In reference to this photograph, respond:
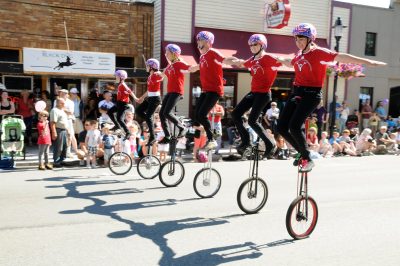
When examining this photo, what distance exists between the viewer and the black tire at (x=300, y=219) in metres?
5.31

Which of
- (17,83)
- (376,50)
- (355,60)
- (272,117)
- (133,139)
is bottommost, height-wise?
(133,139)

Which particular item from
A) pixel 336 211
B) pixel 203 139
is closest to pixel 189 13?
pixel 203 139

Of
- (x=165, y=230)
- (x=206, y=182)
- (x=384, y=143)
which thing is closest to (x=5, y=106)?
(x=206, y=182)

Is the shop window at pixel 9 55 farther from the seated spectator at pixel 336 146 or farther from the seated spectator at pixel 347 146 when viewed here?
the seated spectator at pixel 347 146

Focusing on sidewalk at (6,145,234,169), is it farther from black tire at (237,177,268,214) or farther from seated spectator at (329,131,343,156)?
black tire at (237,177,268,214)

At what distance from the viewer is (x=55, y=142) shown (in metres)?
10.9

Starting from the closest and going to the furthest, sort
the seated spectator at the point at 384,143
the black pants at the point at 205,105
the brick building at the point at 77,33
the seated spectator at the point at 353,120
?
the black pants at the point at 205,105 < the brick building at the point at 77,33 < the seated spectator at the point at 384,143 < the seated spectator at the point at 353,120

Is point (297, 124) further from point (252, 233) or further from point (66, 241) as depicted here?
point (66, 241)

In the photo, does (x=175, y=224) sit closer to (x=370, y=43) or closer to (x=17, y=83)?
(x=17, y=83)

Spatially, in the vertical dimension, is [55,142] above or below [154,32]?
below

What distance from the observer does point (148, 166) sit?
9367 millimetres

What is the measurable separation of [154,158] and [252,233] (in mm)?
4256

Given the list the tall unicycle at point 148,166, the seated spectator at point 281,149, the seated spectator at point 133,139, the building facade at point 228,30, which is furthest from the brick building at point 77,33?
the seated spectator at point 281,149

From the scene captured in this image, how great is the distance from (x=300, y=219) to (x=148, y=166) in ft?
15.3
